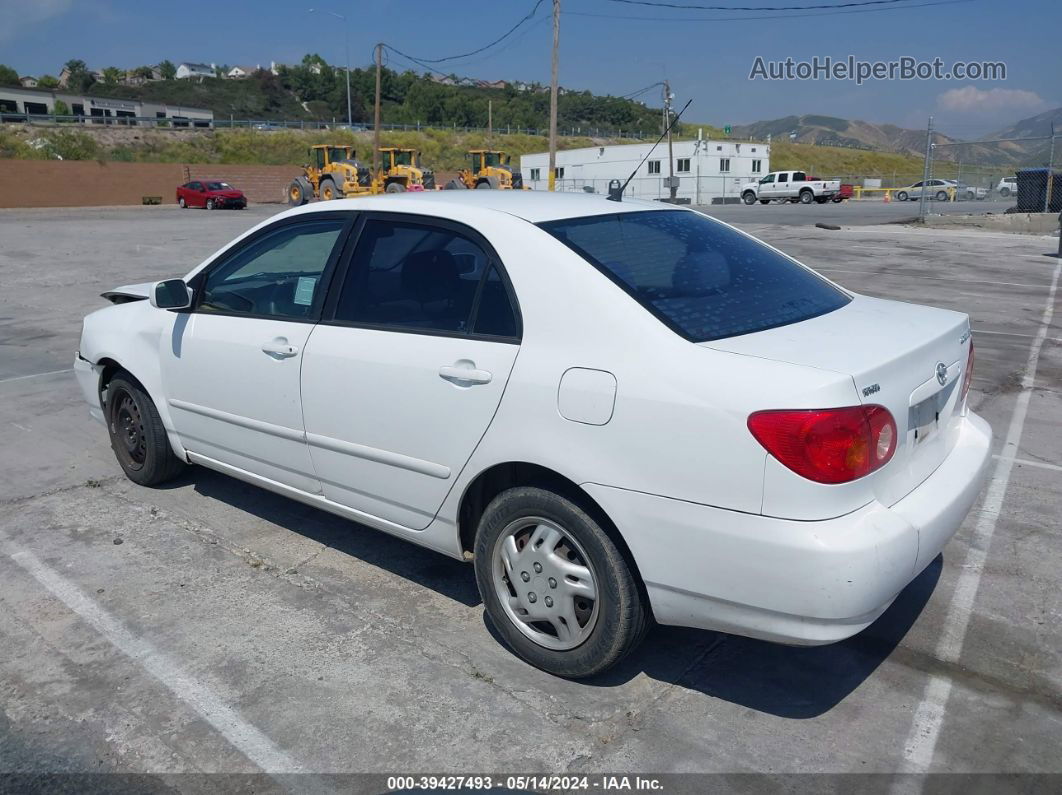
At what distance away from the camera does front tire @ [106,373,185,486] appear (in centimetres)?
504

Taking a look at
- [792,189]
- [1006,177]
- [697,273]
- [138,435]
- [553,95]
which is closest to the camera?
[697,273]

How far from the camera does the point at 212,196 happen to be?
44.8 metres

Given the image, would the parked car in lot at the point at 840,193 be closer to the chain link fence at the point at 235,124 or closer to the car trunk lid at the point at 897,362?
the chain link fence at the point at 235,124

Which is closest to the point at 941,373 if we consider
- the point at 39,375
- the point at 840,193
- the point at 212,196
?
the point at 39,375

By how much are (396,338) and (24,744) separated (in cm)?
188

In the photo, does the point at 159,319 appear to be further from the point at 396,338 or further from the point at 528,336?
the point at 528,336

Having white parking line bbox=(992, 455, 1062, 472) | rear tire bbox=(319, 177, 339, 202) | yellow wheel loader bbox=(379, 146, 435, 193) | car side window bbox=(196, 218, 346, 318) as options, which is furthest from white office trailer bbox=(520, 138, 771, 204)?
car side window bbox=(196, 218, 346, 318)

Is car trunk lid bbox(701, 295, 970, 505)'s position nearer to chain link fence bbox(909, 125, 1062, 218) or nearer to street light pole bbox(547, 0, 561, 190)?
chain link fence bbox(909, 125, 1062, 218)

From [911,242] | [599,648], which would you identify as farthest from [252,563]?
[911,242]

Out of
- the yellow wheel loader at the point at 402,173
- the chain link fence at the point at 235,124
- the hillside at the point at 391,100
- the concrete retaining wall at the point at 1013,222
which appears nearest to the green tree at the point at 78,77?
the hillside at the point at 391,100

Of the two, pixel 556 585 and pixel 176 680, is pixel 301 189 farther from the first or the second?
pixel 556 585

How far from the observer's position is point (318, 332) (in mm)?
3938

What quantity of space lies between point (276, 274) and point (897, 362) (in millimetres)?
2990

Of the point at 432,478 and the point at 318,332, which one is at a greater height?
the point at 318,332
